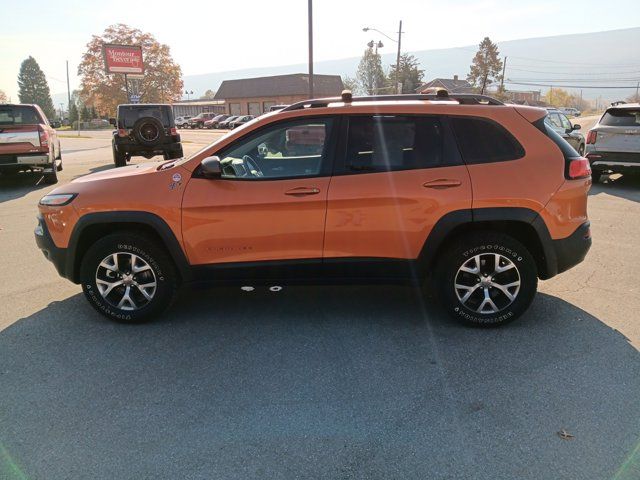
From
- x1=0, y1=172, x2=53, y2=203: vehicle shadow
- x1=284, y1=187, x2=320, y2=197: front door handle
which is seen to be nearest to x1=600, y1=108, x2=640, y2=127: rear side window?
x1=284, y1=187, x2=320, y2=197: front door handle

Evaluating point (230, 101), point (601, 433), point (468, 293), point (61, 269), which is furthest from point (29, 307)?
point (230, 101)

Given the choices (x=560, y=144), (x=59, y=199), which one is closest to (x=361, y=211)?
(x=560, y=144)

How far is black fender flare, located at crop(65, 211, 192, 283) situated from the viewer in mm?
4008

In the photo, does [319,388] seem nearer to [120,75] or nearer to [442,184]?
[442,184]

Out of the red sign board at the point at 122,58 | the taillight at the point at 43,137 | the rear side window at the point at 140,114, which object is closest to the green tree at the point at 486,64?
the red sign board at the point at 122,58

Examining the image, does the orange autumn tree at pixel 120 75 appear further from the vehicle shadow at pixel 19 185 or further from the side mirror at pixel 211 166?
the side mirror at pixel 211 166

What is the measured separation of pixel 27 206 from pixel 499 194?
8980 millimetres

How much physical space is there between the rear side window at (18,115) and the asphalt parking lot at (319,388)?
881 cm

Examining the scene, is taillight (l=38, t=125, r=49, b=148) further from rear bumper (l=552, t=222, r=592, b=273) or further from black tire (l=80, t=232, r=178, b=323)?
rear bumper (l=552, t=222, r=592, b=273)

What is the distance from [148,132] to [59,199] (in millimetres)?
11742

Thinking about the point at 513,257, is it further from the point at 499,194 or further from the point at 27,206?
Result: the point at 27,206

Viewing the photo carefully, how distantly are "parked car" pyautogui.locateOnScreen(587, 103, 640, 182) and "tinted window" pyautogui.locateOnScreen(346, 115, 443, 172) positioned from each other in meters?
8.64

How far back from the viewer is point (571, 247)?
4070 millimetres

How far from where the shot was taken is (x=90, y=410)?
304cm
